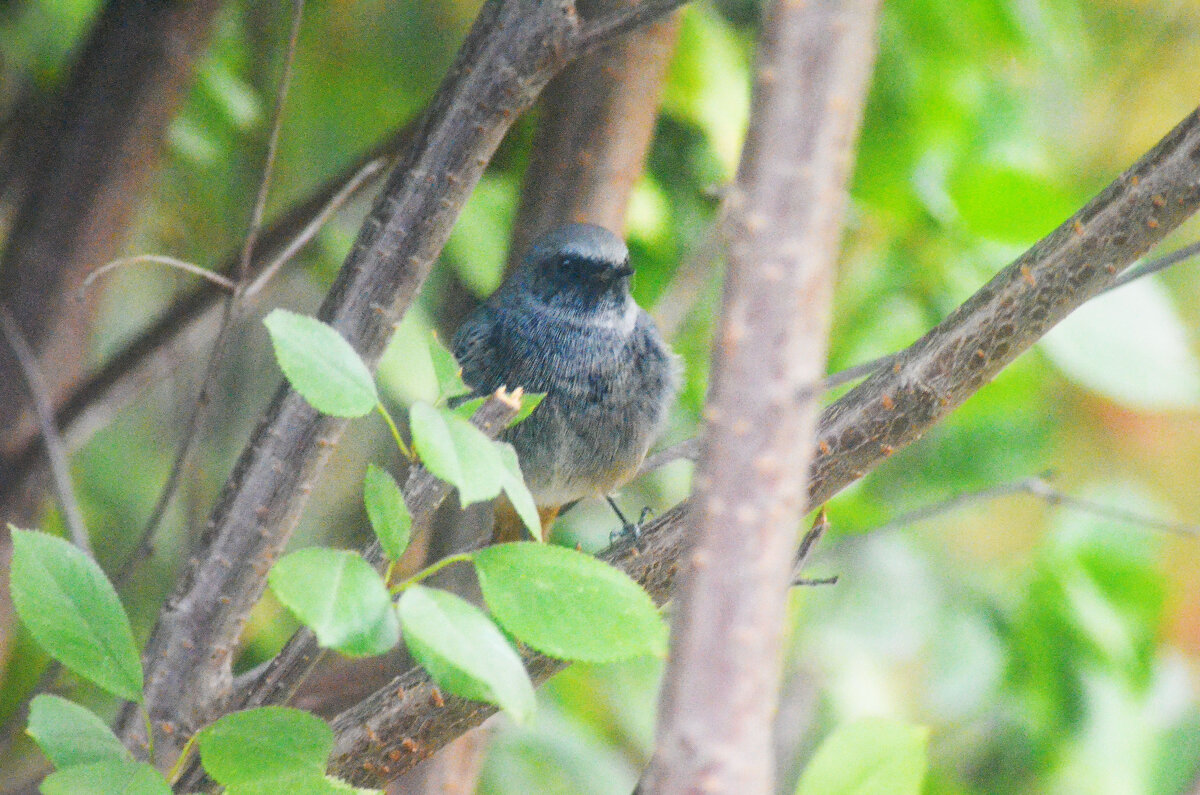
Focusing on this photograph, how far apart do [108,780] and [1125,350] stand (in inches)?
60.0

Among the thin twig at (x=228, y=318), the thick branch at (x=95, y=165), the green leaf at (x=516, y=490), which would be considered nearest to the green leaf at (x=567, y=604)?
the green leaf at (x=516, y=490)

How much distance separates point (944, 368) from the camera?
0.98 metres

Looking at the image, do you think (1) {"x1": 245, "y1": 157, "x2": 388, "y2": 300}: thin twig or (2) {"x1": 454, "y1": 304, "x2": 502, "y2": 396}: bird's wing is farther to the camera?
(2) {"x1": 454, "y1": 304, "x2": 502, "y2": 396}: bird's wing

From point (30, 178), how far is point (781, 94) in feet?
5.38

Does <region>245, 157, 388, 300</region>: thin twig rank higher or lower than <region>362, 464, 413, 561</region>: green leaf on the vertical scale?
higher

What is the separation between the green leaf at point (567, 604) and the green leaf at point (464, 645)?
1.6 inches

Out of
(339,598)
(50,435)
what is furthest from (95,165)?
(339,598)

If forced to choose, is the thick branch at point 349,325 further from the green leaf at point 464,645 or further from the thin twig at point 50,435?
the green leaf at point 464,645

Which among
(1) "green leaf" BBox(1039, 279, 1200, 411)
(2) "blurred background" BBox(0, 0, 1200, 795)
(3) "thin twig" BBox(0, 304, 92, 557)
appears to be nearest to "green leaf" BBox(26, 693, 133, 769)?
(3) "thin twig" BBox(0, 304, 92, 557)

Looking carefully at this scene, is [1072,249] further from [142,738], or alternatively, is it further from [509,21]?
[142,738]

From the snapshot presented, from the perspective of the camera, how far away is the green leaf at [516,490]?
0.66 meters

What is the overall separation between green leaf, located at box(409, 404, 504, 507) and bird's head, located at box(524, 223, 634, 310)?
93 centimetres

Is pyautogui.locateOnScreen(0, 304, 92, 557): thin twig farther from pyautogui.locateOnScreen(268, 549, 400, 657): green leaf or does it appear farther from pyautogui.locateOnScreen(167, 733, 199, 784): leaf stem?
pyautogui.locateOnScreen(268, 549, 400, 657): green leaf

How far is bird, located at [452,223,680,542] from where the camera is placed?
180 cm
